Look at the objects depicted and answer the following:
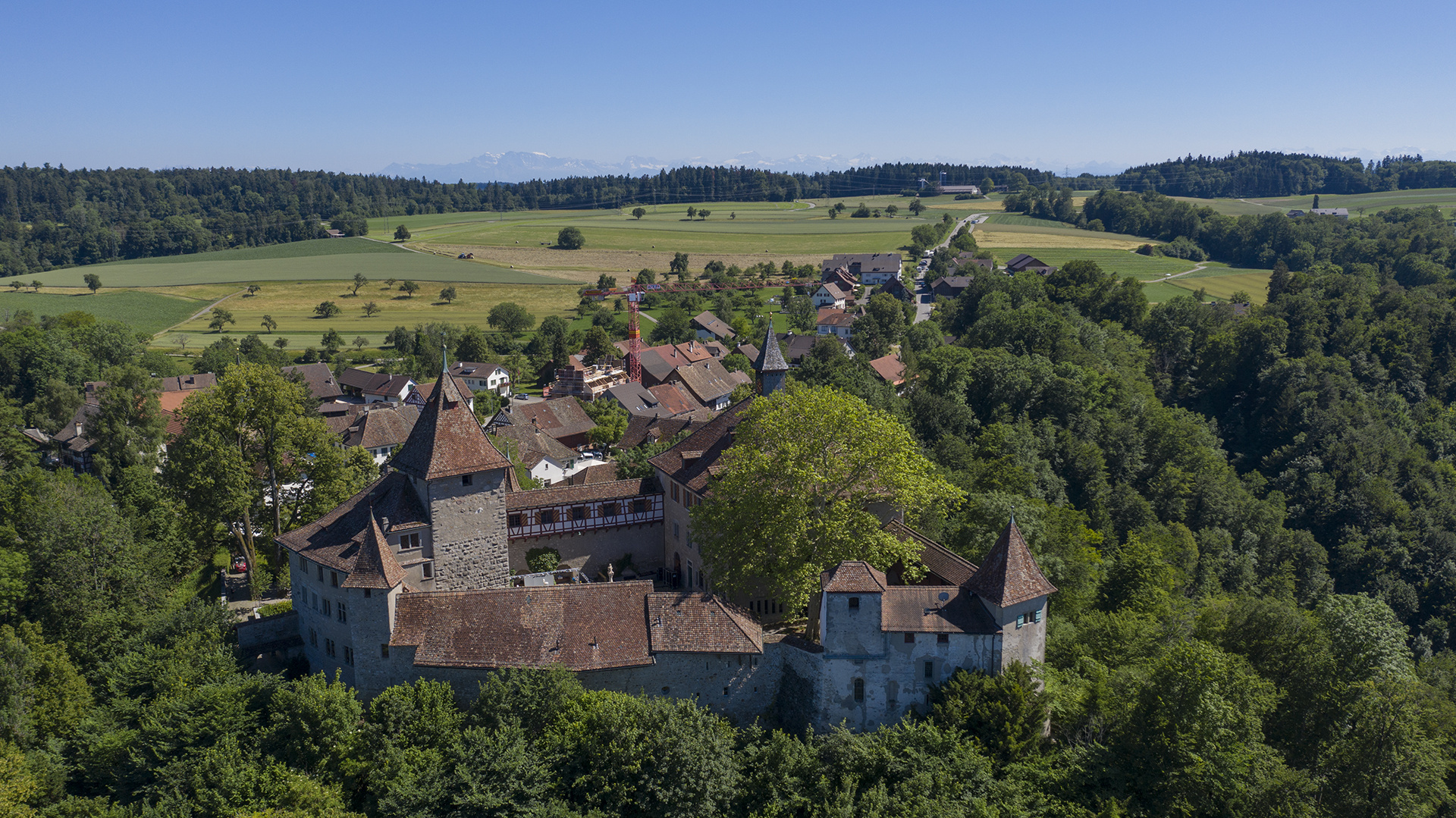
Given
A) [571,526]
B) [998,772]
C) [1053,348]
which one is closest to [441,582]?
[571,526]

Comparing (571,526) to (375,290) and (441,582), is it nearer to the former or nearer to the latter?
(441,582)

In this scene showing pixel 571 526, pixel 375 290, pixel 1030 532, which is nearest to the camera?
pixel 571 526

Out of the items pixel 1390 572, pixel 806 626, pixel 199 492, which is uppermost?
pixel 199 492

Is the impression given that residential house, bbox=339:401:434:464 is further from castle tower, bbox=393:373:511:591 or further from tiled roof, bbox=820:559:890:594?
tiled roof, bbox=820:559:890:594

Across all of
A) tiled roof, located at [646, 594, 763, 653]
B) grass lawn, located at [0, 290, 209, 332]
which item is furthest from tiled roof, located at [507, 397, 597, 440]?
grass lawn, located at [0, 290, 209, 332]

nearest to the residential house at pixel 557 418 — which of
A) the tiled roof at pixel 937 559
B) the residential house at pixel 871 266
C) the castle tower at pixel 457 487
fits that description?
the castle tower at pixel 457 487

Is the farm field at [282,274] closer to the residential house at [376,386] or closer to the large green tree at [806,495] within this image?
the residential house at [376,386]
